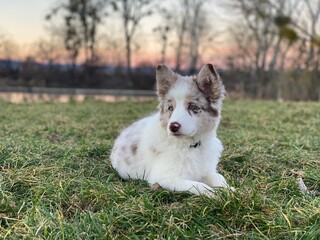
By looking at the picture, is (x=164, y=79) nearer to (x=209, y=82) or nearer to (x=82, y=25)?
(x=209, y=82)

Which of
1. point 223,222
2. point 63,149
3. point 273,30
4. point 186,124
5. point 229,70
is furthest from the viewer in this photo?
point 229,70

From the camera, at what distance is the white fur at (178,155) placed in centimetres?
335

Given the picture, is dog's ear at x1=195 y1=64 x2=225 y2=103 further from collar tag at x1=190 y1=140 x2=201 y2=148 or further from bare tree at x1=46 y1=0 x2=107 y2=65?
bare tree at x1=46 y1=0 x2=107 y2=65

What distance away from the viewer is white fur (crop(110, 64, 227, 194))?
335 cm

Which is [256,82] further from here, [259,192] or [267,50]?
[259,192]

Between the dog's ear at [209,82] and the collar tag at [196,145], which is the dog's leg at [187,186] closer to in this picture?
the collar tag at [196,145]

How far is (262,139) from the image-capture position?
20.8 feet

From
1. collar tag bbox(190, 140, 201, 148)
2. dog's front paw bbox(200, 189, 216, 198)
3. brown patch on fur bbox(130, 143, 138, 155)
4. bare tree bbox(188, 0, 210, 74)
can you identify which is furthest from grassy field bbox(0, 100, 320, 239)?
bare tree bbox(188, 0, 210, 74)

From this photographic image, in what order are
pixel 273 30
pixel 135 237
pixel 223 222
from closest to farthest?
pixel 135 237 < pixel 223 222 < pixel 273 30

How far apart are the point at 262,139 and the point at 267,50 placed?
1923 centimetres

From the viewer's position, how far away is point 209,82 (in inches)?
138

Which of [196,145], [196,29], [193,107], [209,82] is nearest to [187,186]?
[196,145]

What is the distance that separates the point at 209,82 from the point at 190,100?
28cm

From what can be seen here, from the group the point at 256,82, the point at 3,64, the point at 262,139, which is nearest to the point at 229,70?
the point at 256,82
